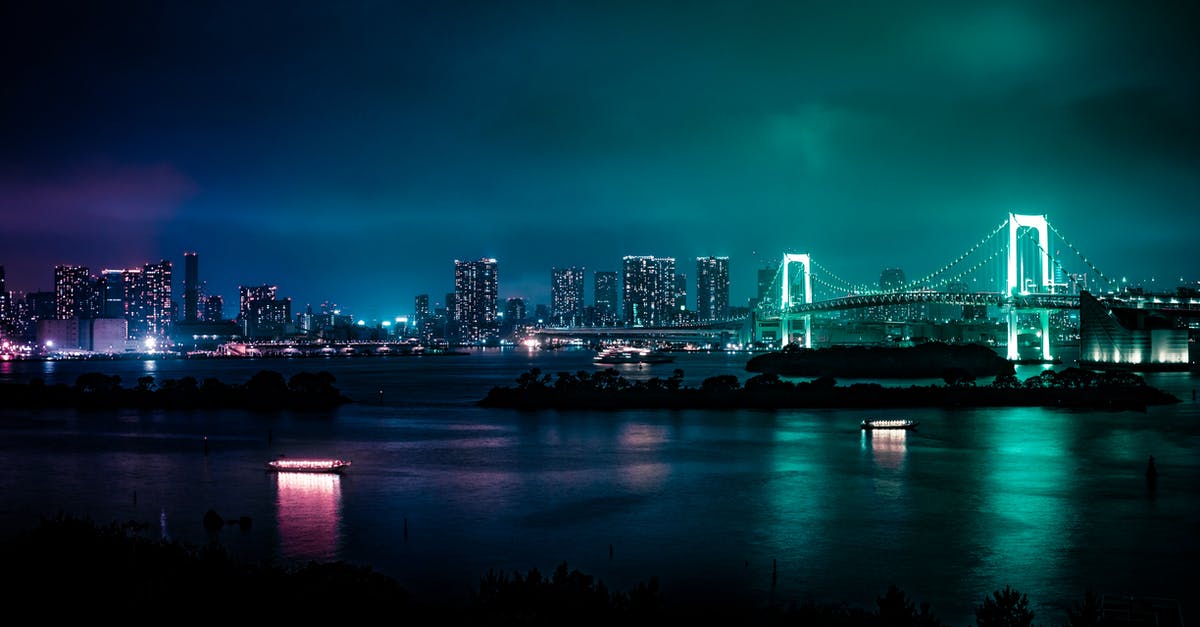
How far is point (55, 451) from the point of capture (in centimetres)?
2972

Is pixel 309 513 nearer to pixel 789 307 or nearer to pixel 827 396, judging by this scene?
pixel 827 396

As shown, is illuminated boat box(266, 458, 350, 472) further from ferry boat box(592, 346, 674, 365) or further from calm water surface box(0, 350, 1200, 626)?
ferry boat box(592, 346, 674, 365)

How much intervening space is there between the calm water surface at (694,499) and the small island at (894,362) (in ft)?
91.8

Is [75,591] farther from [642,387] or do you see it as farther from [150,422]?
[642,387]

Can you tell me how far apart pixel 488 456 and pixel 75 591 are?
55.9 ft

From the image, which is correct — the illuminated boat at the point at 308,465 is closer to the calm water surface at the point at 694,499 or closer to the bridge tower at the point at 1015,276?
the calm water surface at the point at 694,499

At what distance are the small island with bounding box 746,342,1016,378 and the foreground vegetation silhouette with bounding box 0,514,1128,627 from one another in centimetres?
5528

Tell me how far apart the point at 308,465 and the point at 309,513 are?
5.51 m

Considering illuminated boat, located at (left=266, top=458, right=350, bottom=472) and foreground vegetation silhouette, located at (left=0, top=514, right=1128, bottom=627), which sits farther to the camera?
illuminated boat, located at (left=266, top=458, right=350, bottom=472)

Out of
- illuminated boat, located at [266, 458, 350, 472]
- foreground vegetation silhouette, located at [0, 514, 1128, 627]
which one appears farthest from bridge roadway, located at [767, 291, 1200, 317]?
foreground vegetation silhouette, located at [0, 514, 1128, 627]

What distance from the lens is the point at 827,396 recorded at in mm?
44344

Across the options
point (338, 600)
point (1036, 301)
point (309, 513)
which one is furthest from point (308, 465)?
point (1036, 301)

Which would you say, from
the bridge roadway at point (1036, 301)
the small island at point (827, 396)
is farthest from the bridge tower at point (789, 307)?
the small island at point (827, 396)

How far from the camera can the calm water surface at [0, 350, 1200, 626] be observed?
15.1 metres
